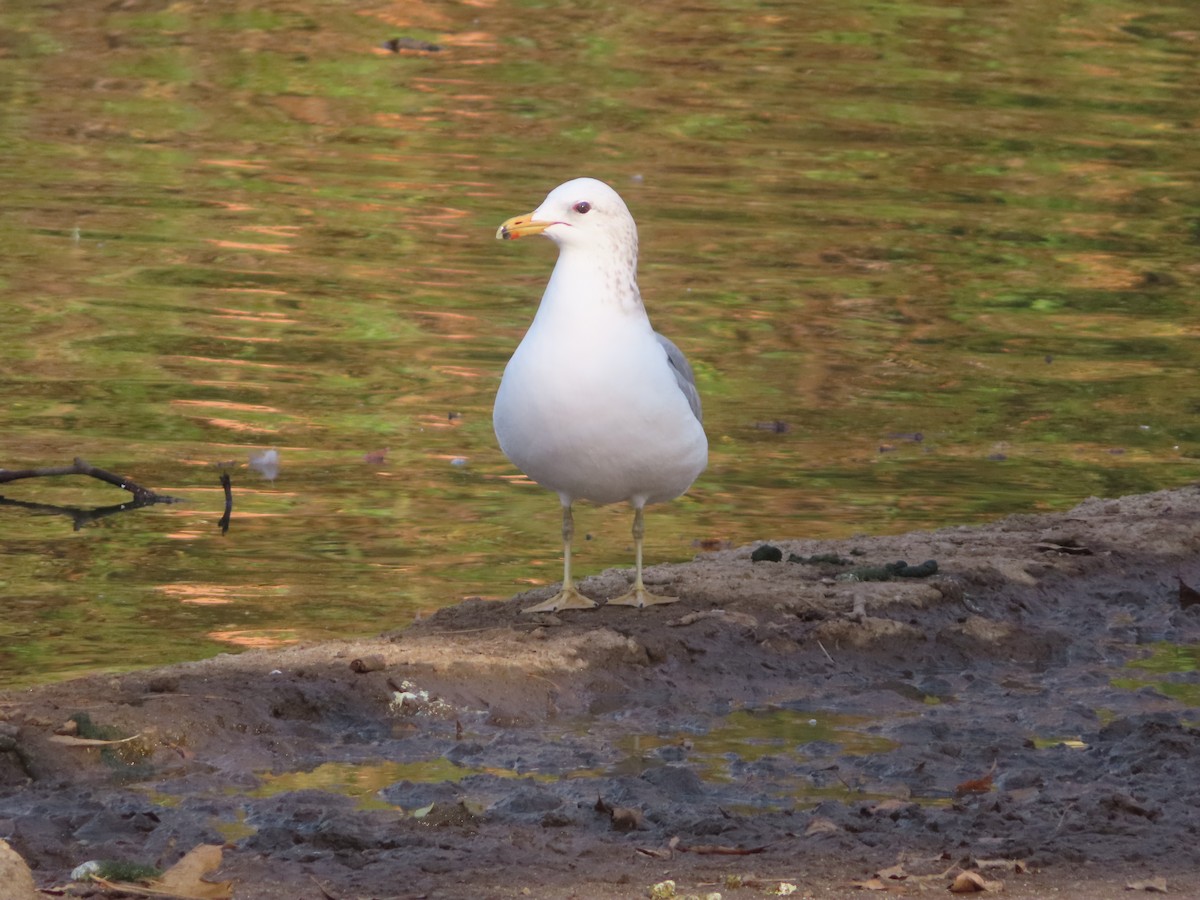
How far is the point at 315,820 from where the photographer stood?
5.20 meters

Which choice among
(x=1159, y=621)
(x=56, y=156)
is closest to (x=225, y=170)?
(x=56, y=156)

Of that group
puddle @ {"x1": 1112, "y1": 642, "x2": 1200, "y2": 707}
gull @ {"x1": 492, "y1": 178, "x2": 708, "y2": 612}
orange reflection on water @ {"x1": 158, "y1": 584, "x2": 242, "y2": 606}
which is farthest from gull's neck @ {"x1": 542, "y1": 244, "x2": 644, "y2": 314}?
puddle @ {"x1": 1112, "y1": 642, "x2": 1200, "y2": 707}

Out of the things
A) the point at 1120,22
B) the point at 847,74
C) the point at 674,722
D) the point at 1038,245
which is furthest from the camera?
the point at 1120,22

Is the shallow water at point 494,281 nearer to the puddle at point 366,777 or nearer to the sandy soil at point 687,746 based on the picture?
the sandy soil at point 687,746

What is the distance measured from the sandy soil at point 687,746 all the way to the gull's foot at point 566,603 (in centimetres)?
4

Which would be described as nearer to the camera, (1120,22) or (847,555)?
(847,555)

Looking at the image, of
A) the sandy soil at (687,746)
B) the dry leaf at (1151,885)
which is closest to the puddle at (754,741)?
the sandy soil at (687,746)

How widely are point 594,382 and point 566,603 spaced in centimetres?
104

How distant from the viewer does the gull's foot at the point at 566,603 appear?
23.4ft

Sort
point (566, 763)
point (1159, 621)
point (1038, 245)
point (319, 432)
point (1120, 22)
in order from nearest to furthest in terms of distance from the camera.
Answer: point (566, 763)
point (1159, 621)
point (319, 432)
point (1038, 245)
point (1120, 22)

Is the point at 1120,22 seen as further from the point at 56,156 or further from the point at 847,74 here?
the point at 56,156

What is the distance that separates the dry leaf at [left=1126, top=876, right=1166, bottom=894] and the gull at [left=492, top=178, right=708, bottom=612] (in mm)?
2274

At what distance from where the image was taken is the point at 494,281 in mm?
13766

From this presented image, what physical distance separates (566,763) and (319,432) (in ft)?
15.0
